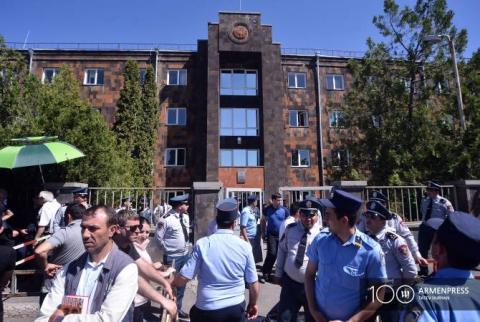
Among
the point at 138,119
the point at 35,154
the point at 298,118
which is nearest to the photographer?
the point at 35,154

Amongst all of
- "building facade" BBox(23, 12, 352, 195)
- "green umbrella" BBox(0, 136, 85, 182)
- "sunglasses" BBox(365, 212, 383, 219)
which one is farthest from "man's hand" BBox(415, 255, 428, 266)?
"building facade" BBox(23, 12, 352, 195)

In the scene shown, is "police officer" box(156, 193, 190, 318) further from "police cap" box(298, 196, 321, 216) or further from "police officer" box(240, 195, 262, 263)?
"police cap" box(298, 196, 321, 216)

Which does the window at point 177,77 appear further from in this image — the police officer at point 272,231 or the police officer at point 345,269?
the police officer at point 345,269

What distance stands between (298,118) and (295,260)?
2109 cm

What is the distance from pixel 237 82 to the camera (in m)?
24.0

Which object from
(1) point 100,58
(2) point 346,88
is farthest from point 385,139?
(1) point 100,58

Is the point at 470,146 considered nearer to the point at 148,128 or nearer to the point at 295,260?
the point at 295,260

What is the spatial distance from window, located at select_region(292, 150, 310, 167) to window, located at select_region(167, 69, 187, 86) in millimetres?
9750

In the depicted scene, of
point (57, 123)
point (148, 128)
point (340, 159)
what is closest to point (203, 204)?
point (57, 123)

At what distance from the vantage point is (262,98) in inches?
899

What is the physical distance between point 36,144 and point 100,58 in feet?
61.8

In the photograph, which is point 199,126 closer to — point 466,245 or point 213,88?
point 213,88

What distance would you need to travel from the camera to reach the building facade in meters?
22.4

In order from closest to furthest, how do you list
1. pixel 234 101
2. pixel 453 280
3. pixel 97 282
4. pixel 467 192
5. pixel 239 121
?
1. pixel 453 280
2. pixel 97 282
3. pixel 467 192
4. pixel 239 121
5. pixel 234 101
